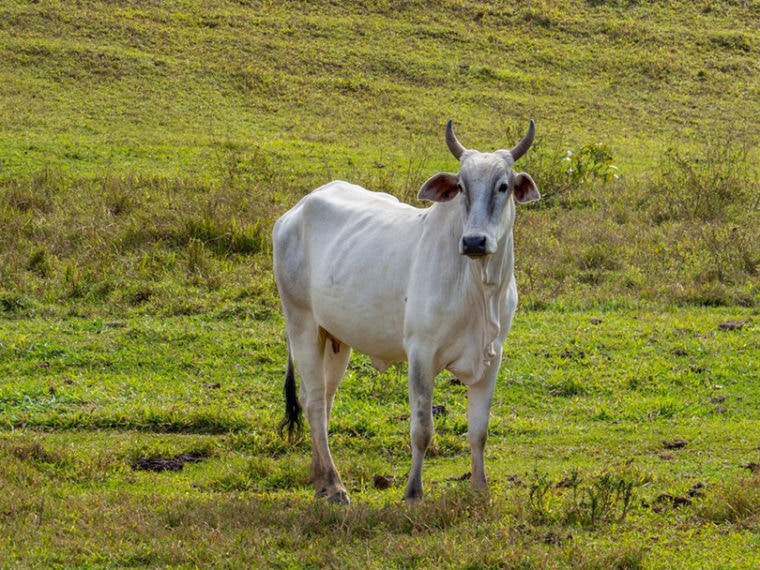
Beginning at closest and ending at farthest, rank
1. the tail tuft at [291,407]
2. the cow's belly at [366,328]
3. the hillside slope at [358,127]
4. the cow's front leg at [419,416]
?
the cow's front leg at [419,416]
the cow's belly at [366,328]
the tail tuft at [291,407]
the hillside slope at [358,127]

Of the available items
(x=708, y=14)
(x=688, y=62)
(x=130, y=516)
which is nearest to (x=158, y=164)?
(x=130, y=516)

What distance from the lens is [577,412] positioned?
8430 millimetres

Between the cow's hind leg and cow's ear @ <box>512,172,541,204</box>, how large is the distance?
168cm

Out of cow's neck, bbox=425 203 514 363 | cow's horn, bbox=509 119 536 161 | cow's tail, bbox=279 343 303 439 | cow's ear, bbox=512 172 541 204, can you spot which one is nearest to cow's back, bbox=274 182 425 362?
cow's neck, bbox=425 203 514 363

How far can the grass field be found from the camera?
19.1 feet

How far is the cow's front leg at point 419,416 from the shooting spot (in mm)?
6301

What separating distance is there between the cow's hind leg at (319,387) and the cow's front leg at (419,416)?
1.83 feet

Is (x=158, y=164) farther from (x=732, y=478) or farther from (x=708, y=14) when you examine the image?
(x=708, y=14)

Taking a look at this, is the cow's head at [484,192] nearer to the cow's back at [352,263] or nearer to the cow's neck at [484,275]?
the cow's neck at [484,275]

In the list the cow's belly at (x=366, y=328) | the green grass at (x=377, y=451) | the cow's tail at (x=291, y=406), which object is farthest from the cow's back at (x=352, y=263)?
the green grass at (x=377, y=451)

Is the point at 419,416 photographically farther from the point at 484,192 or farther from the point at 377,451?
the point at 377,451

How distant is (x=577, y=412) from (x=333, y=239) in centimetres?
252

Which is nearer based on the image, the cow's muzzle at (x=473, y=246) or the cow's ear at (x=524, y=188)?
the cow's muzzle at (x=473, y=246)

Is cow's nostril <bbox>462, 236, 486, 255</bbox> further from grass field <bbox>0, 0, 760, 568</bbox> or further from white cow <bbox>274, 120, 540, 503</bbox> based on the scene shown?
grass field <bbox>0, 0, 760, 568</bbox>
